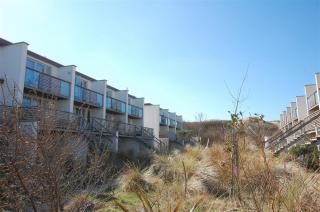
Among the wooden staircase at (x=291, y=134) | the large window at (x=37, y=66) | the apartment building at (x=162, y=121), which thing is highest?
the large window at (x=37, y=66)

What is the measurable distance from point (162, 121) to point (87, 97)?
22380 millimetres

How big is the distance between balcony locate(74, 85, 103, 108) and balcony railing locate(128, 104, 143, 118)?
301 inches

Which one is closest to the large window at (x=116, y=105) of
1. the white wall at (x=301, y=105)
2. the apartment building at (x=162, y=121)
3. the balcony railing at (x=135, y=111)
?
the balcony railing at (x=135, y=111)

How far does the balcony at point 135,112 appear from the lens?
37.0 metres

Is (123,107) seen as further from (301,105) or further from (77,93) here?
(301,105)

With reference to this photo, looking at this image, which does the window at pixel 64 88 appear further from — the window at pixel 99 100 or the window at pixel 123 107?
the window at pixel 123 107

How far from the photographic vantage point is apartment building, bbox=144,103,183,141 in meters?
43.8

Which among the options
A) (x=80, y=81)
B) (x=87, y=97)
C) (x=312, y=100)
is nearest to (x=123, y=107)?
(x=80, y=81)

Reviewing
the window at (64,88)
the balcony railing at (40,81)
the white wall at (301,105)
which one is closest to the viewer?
the balcony railing at (40,81)

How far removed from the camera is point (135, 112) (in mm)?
38344

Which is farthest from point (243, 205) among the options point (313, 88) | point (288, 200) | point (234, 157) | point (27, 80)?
point (313, 88)

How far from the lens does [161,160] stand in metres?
13.8

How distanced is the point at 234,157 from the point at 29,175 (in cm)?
570

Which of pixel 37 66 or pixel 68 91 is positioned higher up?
pixel 37 66
